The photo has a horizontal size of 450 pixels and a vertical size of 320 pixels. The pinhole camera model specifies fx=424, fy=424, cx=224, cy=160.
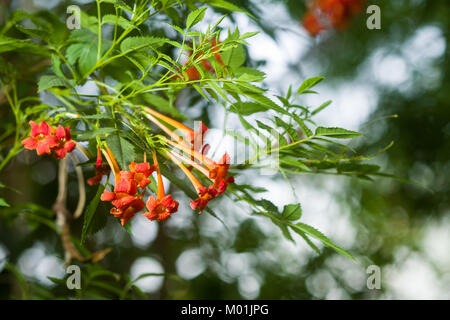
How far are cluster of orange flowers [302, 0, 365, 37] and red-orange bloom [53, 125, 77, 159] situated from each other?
4.98 ft

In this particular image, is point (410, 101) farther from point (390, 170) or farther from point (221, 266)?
point (221, 266)

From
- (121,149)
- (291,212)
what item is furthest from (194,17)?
(291,212)

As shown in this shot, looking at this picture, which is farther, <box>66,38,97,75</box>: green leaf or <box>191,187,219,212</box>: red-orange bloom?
<box>66,38,97,75</box>: green leaf

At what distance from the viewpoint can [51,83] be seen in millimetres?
609

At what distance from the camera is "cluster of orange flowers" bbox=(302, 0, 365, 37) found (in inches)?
72.3

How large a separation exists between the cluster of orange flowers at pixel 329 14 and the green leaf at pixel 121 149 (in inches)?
59.9

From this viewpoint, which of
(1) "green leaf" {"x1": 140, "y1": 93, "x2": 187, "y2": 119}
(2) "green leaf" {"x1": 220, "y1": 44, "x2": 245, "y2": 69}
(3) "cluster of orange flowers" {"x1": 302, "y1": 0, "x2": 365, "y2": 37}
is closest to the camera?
(2) "green leaf" {"x1": 220, "y1": 44, "x2": 245, "y2": 69}

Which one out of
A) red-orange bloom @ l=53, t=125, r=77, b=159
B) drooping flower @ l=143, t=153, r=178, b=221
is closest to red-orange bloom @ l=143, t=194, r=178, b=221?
drooping flower @ l=143, t=153, r=178, b=221

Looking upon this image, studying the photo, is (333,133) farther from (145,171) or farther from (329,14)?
(329,14)

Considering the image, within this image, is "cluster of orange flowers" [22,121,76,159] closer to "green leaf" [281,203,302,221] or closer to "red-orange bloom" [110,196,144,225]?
"red-orange bloom" [110,196,144,225]

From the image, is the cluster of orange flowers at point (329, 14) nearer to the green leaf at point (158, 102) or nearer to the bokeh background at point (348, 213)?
the bokeh background at point (348, 213)

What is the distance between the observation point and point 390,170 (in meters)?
2.05

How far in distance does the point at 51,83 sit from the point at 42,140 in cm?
8
